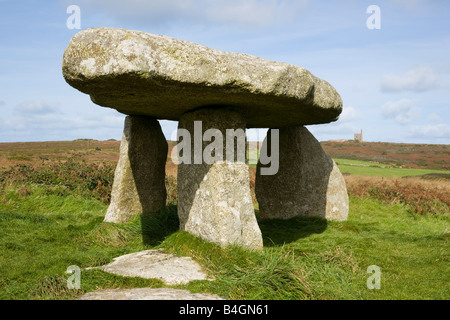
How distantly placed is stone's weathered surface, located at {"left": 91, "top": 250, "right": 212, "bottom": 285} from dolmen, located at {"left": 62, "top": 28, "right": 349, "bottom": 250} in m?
0.74

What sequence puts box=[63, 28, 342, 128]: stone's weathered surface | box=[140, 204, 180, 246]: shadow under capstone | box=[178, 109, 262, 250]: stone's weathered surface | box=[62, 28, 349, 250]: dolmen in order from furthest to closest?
box=[140, 204, 180, 246]: shadow under capstone
box=[178, 109, 262, 250]: stone's weathered surface
box=[62, 28, 349, 250]: dolmen
box=[63, 28, 342, 128]: stone's weathered surface

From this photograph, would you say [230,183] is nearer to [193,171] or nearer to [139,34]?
[193,171]

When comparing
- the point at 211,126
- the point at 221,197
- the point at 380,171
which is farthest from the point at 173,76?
the point at 380,171

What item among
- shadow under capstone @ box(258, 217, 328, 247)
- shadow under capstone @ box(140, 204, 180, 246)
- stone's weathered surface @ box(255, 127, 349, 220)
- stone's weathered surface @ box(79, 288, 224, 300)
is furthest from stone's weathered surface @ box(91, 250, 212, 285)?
stone's weathered surface @ box(255, 127, 349, 220)

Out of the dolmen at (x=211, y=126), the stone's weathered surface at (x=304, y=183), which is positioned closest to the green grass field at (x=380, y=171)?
the stone's weathered surface at (x=304, y=183)

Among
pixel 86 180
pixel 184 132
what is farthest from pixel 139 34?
pixel 86 180

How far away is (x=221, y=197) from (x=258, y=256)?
1.18 meters

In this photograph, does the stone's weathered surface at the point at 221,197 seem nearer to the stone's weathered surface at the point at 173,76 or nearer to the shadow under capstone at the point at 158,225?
the stone's weathered surface at the point at 173,76

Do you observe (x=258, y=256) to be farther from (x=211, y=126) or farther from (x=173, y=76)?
(x=173, y=76)

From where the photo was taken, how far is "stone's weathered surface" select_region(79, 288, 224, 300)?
15.5ft

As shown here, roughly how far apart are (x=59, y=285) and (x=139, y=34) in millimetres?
3526

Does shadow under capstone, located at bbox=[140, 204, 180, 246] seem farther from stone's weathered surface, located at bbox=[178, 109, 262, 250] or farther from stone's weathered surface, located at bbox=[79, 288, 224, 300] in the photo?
stone's weathered surface, located at bbox=[79, 288, 224, 300]

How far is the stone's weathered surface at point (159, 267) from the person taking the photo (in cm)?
557

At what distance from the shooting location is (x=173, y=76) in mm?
5039
